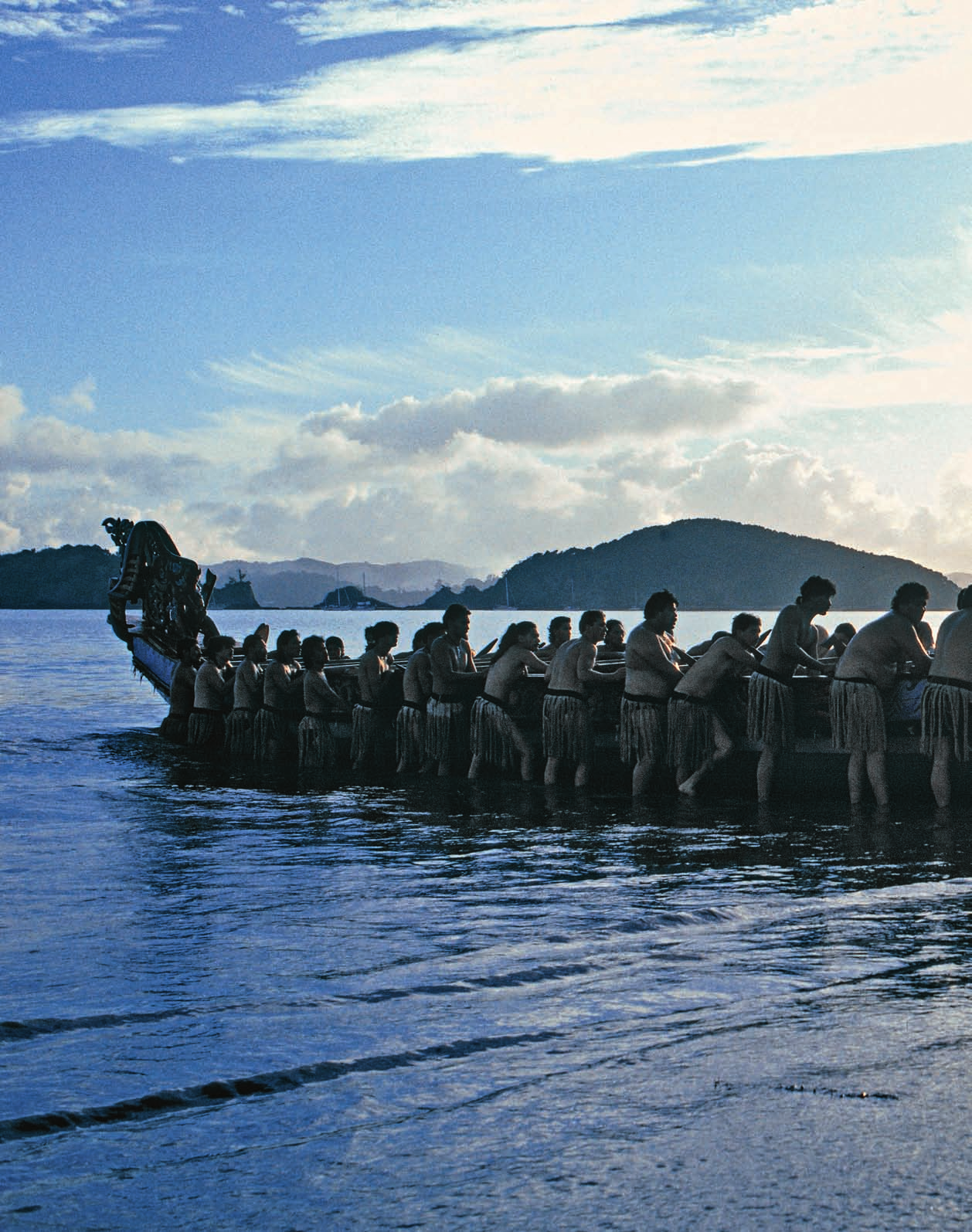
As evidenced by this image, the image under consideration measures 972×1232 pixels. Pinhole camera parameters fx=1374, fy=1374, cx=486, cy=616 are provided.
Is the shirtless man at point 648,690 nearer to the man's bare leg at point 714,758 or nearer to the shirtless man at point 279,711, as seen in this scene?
the man's bare leg at point 714,758

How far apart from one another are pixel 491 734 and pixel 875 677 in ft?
15.6

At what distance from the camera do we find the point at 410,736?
16.9 metres

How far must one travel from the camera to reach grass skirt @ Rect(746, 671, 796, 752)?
13070 mm

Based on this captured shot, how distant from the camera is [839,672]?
12594 millimetres

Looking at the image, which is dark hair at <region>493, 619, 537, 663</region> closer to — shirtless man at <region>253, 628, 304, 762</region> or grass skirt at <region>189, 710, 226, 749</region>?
shirtless man at <region>253, 628, 304, 762</region>

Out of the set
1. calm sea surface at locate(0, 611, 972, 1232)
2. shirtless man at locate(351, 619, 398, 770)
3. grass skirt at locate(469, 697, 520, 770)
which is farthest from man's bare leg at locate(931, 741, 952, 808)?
shirtless man at locate(351, 619, 398, 770)

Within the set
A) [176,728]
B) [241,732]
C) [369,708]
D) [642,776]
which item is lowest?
[176,728]

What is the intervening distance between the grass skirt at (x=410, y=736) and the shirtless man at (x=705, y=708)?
392cm

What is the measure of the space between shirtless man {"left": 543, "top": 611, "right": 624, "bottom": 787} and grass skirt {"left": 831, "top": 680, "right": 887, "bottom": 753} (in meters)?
2.56

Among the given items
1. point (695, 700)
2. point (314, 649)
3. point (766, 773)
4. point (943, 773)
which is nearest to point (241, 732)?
point (314, 649)

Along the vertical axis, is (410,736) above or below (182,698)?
below

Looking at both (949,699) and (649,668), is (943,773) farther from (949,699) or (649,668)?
(649,668)

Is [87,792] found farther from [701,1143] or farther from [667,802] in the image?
[701,1143]

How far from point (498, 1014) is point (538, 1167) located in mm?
1676
